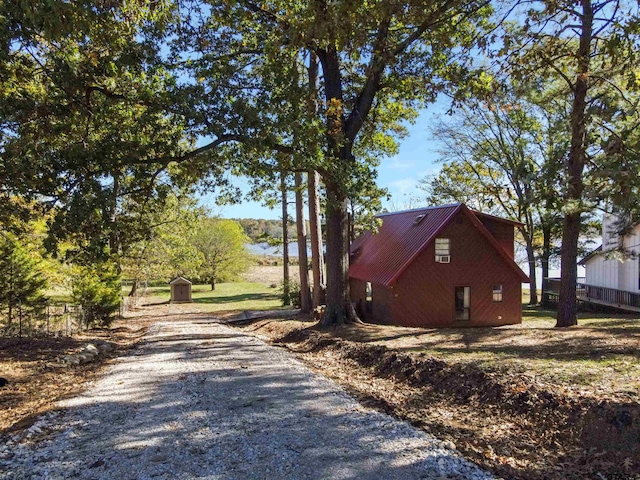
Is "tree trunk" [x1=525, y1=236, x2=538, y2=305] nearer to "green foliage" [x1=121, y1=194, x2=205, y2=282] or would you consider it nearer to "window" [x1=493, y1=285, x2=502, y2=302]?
"window" [x1=493, y1=285, x2=502, y2=302]

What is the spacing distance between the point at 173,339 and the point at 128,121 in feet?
23.0

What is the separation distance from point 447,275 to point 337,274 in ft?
27.0

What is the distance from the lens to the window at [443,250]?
2173cm

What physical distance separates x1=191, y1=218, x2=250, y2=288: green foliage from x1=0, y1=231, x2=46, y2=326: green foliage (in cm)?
3136

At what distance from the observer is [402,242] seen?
23.2 m

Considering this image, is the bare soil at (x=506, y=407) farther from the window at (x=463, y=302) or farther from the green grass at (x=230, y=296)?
the green grass at (x=230, y=296)

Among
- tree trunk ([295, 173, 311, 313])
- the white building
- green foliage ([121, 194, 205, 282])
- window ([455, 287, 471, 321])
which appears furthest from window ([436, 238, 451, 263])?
green foliage ([121, 194, 205, 282])

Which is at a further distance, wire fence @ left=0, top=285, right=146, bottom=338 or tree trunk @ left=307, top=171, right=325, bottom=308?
tree trunk @ left=307, top=171, right=325, bottom=308

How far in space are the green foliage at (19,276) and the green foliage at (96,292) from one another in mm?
1332

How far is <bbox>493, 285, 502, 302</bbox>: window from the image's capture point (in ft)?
74.7

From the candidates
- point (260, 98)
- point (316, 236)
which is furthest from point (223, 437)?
point (316, 236)

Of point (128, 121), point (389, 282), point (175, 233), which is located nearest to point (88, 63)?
point (128, 121)

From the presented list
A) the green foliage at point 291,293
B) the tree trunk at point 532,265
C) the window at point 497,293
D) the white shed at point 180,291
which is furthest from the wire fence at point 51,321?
the tree trunk at point 532,265

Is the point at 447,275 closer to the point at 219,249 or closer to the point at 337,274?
the point at 337,274
